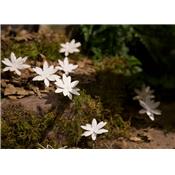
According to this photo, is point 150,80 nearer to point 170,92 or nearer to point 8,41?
point 170,92

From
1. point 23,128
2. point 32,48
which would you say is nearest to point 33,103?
point 23,128

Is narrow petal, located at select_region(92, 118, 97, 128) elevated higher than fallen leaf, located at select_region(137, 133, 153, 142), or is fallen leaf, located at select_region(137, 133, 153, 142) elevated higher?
narrow petal, located at select_region(92, 118, 97, 128)

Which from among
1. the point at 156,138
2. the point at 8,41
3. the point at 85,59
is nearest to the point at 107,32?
the point at 85,59

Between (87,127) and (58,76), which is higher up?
(58,76)

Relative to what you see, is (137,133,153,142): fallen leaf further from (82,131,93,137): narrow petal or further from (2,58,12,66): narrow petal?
(2,58,12,66): narrow petal

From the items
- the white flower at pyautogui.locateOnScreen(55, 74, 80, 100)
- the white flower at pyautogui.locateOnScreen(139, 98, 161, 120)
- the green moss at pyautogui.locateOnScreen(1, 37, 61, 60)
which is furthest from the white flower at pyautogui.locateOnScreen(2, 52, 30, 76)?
the white flower at pyautogui.locateOnScreen(139, 98, 161, 120)

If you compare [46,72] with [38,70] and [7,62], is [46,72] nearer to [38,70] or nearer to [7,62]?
[38,70]
